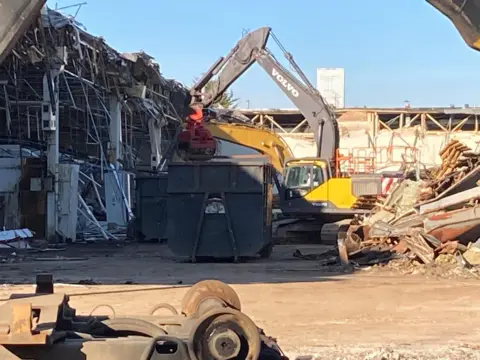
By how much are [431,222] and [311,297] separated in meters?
5.44

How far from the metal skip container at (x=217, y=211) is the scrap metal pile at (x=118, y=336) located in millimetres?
13881

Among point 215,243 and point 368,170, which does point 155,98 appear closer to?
point 368,170

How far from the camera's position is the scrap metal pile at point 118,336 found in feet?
13.8

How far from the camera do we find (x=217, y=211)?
19047 millimetres

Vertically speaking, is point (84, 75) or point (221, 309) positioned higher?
point (84, 75)

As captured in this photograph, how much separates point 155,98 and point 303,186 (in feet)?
28.3

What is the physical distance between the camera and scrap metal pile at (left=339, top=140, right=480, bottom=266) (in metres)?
16.7

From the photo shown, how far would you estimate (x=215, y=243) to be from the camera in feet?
62.6

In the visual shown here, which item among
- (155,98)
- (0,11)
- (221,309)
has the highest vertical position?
(155,98)

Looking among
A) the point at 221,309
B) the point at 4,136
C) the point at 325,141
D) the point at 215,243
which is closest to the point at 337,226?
the point at 325,141

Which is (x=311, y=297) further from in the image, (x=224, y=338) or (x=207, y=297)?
(x=224, y=338)

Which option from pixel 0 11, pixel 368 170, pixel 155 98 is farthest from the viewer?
pixel 368 170

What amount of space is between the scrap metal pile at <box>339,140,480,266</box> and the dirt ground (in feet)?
2.83

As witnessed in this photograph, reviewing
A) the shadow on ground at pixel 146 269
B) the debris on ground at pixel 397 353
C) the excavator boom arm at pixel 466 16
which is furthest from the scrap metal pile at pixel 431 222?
the excavator boom arm at pixel 466 16
